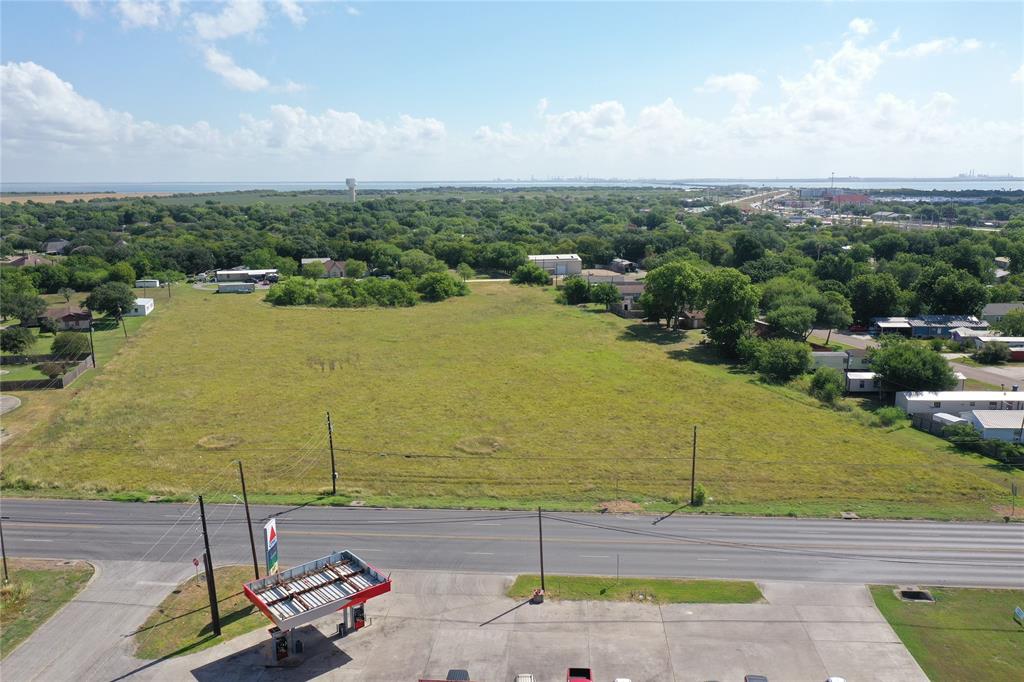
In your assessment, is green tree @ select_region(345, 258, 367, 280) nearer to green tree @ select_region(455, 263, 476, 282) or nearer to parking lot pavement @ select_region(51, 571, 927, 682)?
green tree @ select_region(455, 263, 476, 282)

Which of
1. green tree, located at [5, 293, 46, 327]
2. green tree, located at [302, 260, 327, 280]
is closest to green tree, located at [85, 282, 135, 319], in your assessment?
green tree, located at [5, 293, 46, 327]

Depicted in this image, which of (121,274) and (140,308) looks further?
(121,274)

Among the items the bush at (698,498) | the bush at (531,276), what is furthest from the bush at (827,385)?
the bush at (531,276)

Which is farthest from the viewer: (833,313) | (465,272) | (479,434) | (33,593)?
(465,272)

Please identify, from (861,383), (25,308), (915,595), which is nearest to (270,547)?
(915,595)

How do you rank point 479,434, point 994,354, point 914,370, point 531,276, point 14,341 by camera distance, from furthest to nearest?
point 531,276, point 14,341, point 994,354, point 914,370, point 479,434

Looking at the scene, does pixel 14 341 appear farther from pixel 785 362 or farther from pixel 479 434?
pixel 785 362

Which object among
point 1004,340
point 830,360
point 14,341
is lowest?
point 830,360

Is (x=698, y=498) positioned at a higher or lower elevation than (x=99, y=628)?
lower
